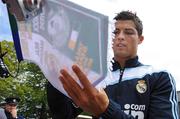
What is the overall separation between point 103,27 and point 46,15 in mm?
203

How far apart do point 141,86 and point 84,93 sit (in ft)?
2.21

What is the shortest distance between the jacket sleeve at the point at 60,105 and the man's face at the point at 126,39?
1.30ft

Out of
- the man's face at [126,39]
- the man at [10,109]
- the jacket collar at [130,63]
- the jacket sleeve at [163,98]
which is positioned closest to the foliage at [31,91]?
the man at [10,109]

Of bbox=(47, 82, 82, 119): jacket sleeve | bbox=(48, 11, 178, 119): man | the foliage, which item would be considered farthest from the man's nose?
the foliage

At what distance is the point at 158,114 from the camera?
86.9 inches

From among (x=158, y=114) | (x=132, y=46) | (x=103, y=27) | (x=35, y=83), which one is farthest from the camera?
(x=35, y=83)

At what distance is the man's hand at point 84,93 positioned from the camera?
1.61m

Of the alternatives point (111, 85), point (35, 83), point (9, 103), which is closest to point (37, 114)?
point (35, 83)

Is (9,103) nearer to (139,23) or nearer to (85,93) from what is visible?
(139,23)

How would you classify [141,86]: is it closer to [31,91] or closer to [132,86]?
[132,86]

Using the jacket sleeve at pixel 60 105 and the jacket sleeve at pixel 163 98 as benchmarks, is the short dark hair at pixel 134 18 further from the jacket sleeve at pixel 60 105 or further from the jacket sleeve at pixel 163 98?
the jacket sleeve at pixel 60 105

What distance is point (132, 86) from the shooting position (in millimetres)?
2375

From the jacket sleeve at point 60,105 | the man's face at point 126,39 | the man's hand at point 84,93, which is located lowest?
the jacket sleeve at point 60,105

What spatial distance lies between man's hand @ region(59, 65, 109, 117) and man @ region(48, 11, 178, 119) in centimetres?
7
